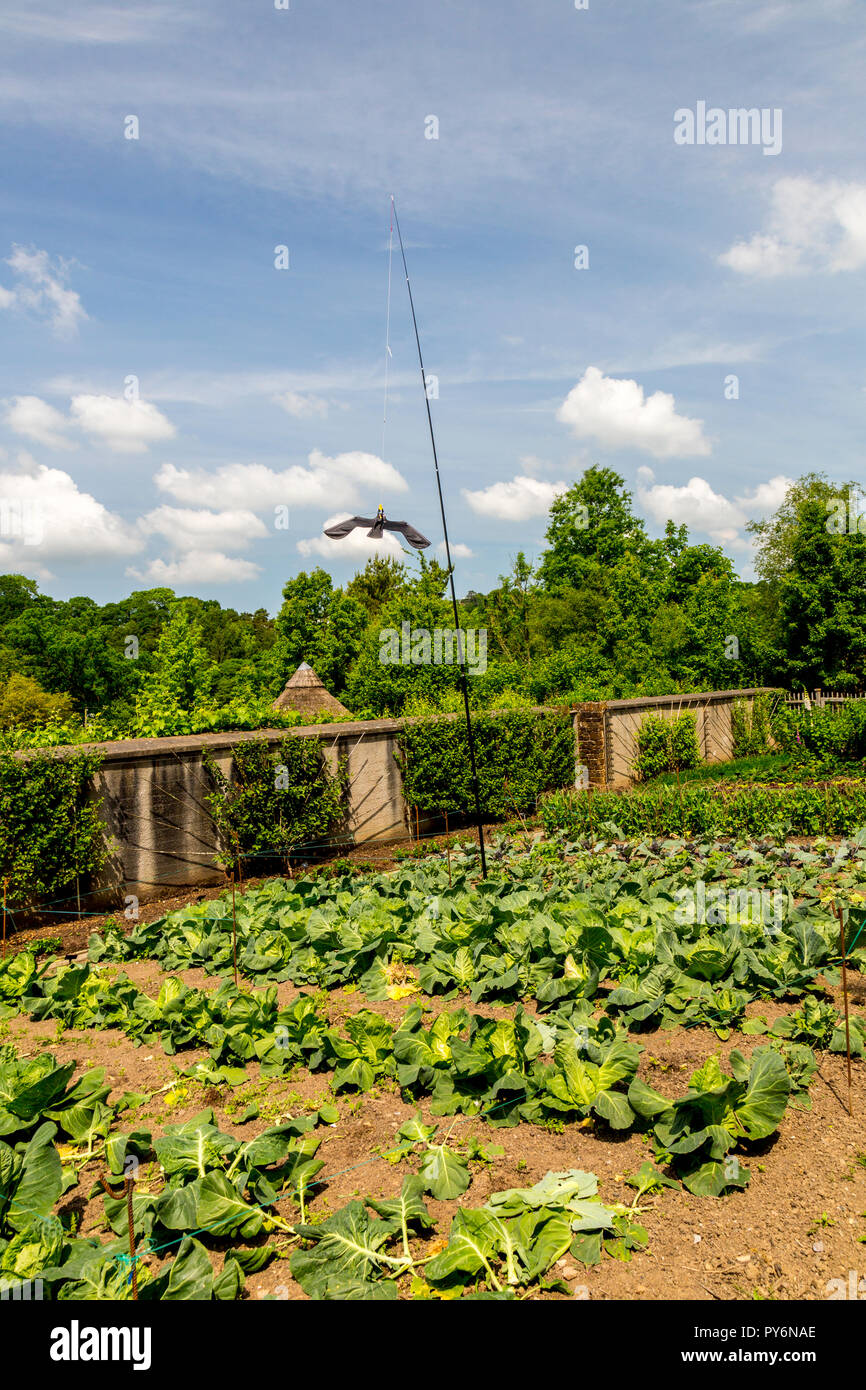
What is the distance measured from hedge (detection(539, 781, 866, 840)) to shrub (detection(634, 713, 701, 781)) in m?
4.58

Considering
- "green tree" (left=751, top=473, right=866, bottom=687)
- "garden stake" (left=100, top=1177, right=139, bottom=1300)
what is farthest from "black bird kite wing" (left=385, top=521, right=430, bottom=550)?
"green tree" (left=751, top=473, right=866, bottom=687)

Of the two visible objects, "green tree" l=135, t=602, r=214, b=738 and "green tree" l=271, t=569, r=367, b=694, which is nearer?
"green tree" l=135, t=602, r=214, b=738

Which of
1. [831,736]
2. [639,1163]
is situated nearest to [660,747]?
[831,736]

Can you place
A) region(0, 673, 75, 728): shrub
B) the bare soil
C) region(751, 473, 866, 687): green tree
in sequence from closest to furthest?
the bare soil < region(751, 473, 866, 687): green tree < region(0, 673, 75, 728): shrub

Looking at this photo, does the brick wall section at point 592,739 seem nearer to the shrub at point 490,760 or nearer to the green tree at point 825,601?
the shrub at point 490,760

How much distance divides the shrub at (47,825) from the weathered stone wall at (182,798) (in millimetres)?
189

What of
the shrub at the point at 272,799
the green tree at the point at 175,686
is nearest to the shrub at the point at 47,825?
the shrub at the point at 272,799

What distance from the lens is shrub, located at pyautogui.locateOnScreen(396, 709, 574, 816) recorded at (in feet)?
35.0

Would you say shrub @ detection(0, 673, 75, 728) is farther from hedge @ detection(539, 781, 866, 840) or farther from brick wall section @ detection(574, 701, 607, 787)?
hedge @ detection(539, 781, 866, 840)

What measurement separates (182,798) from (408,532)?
14.0 ft

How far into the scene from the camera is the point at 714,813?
27.6 feet

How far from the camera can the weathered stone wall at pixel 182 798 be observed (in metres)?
8.14
